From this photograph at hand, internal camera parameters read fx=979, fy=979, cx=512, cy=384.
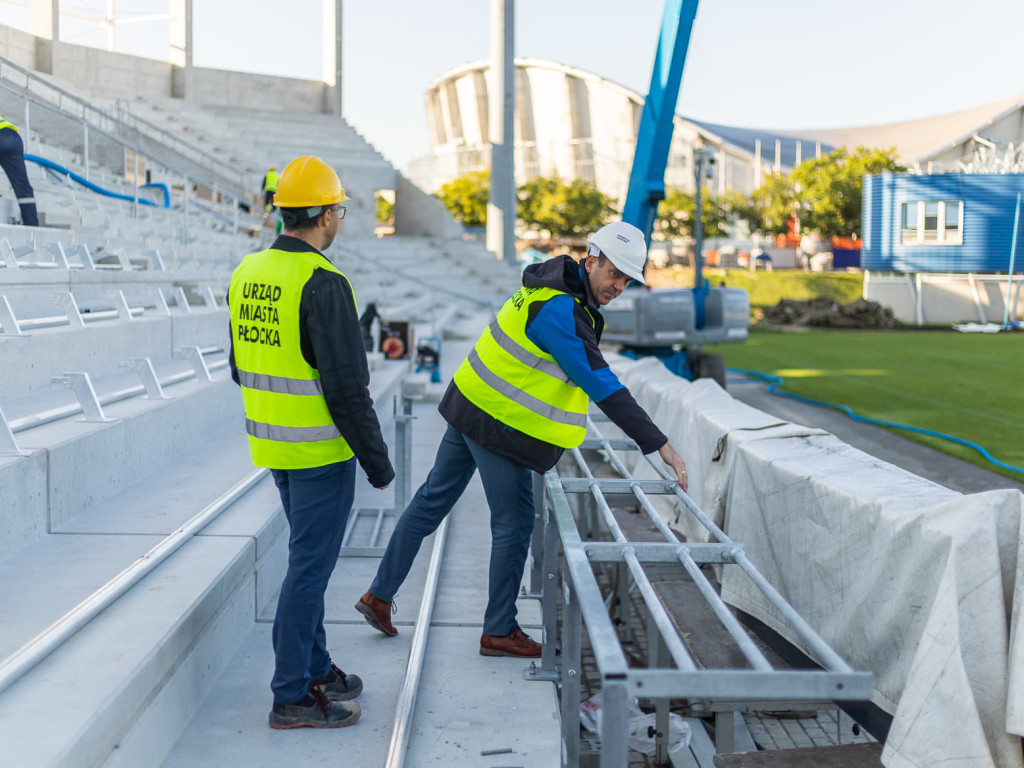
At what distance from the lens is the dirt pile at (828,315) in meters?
32.5

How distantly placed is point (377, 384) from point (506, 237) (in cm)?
2453

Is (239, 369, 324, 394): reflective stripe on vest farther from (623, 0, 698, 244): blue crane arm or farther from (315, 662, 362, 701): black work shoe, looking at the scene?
(623, 0, 698, 244): blue crane arm

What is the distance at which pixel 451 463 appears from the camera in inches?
166

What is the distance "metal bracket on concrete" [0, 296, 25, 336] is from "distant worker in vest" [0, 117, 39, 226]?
430cm

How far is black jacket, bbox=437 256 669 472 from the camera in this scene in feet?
12.3

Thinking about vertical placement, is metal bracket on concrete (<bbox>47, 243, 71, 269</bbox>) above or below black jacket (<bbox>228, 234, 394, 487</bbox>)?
above

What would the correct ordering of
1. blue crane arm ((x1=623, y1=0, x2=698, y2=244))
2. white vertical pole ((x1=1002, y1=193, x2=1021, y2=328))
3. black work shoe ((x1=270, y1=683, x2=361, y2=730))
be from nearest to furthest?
1. black work shoe ((x1=270, y1=683, x2=361, y2=730))
2. blue crane arm ((x1=623, y1=0, x2=698, y2=244))
3. white vertical pole ((x1=1002, y1=193, x2=1021, y2=328))

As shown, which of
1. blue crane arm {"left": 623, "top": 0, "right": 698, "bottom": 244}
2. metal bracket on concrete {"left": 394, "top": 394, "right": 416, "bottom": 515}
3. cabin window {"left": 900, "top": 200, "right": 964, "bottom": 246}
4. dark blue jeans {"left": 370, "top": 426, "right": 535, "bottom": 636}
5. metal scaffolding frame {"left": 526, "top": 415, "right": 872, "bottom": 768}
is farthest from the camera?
cabin window {"left": 900, "top": 200, "right": 964, "bottom": 246}

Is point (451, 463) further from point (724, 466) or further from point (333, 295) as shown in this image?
point (724, 466)

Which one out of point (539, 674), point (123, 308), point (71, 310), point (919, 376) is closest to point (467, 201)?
point (919, 376)

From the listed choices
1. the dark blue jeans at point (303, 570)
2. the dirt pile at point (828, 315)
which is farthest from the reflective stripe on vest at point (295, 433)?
the dirt pile at point (828, 315)

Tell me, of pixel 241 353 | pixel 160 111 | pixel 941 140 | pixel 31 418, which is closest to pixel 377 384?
pixel 31 418

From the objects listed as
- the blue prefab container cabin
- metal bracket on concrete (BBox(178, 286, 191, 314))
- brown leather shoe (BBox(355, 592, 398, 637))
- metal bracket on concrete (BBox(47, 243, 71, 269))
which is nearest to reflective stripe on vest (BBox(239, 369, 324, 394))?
brown leather shoe (BBox(355, 592, 398, 637))

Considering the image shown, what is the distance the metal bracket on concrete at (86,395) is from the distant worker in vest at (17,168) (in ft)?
17.4
